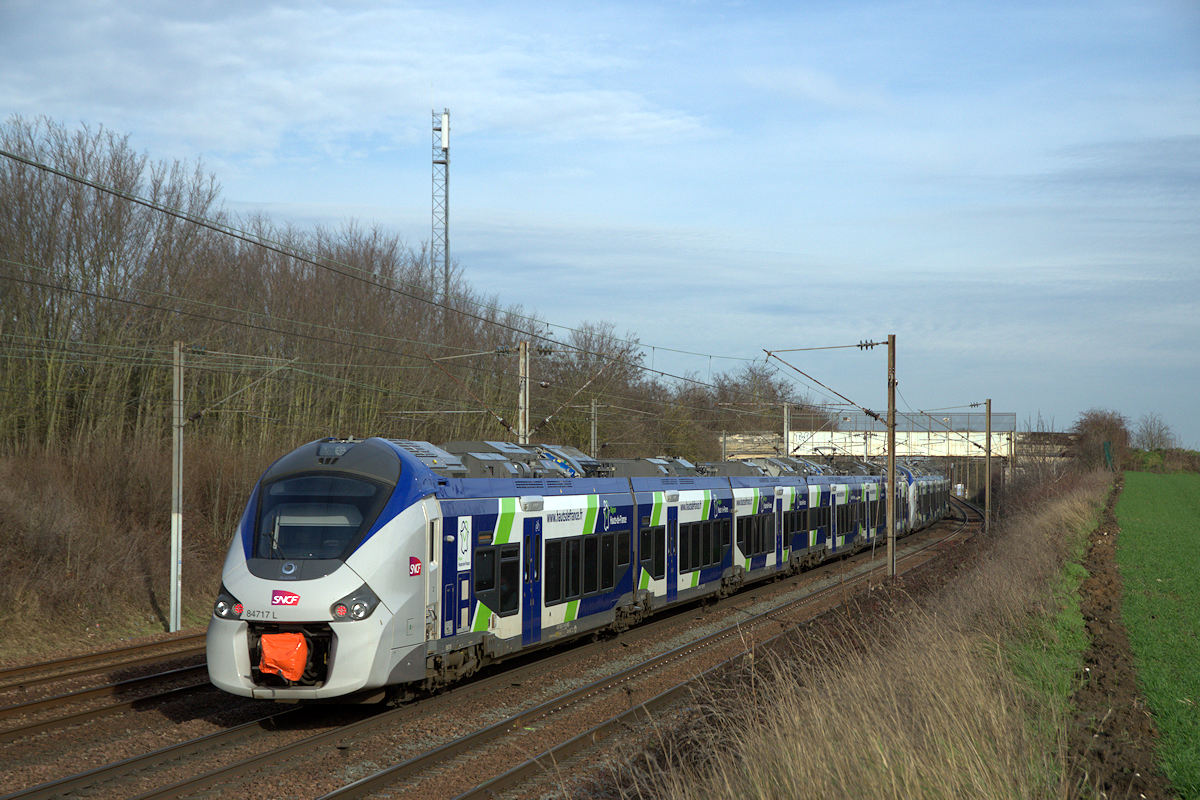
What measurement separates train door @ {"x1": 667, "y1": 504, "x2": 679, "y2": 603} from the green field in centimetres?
778

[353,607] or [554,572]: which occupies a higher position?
[353,607]

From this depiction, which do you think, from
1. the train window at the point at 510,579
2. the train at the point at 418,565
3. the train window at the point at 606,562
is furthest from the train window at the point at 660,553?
the train window at the point at 510,579

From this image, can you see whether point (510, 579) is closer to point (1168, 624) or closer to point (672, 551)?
point (672, 551)

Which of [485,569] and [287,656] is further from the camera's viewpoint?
[485,569]

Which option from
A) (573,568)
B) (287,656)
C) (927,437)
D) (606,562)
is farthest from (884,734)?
(927,437)

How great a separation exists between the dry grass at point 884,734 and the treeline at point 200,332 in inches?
475

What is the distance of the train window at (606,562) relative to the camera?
51.6 ft

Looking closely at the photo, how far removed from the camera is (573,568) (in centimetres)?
1474

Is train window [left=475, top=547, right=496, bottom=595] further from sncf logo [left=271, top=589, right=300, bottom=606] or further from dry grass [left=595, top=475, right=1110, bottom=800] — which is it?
dry grass [left=595, top=475, right=1110, bottom=800]

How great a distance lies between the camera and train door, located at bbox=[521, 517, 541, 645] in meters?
13.2

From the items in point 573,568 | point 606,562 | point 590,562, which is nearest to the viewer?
point 573,568

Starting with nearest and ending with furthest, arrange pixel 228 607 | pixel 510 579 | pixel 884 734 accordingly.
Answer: pixel 884 734 → pixel 228 607 → pixel 510 579

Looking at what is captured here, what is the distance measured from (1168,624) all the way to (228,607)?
14156 mm

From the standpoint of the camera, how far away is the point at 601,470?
56.6 feet
